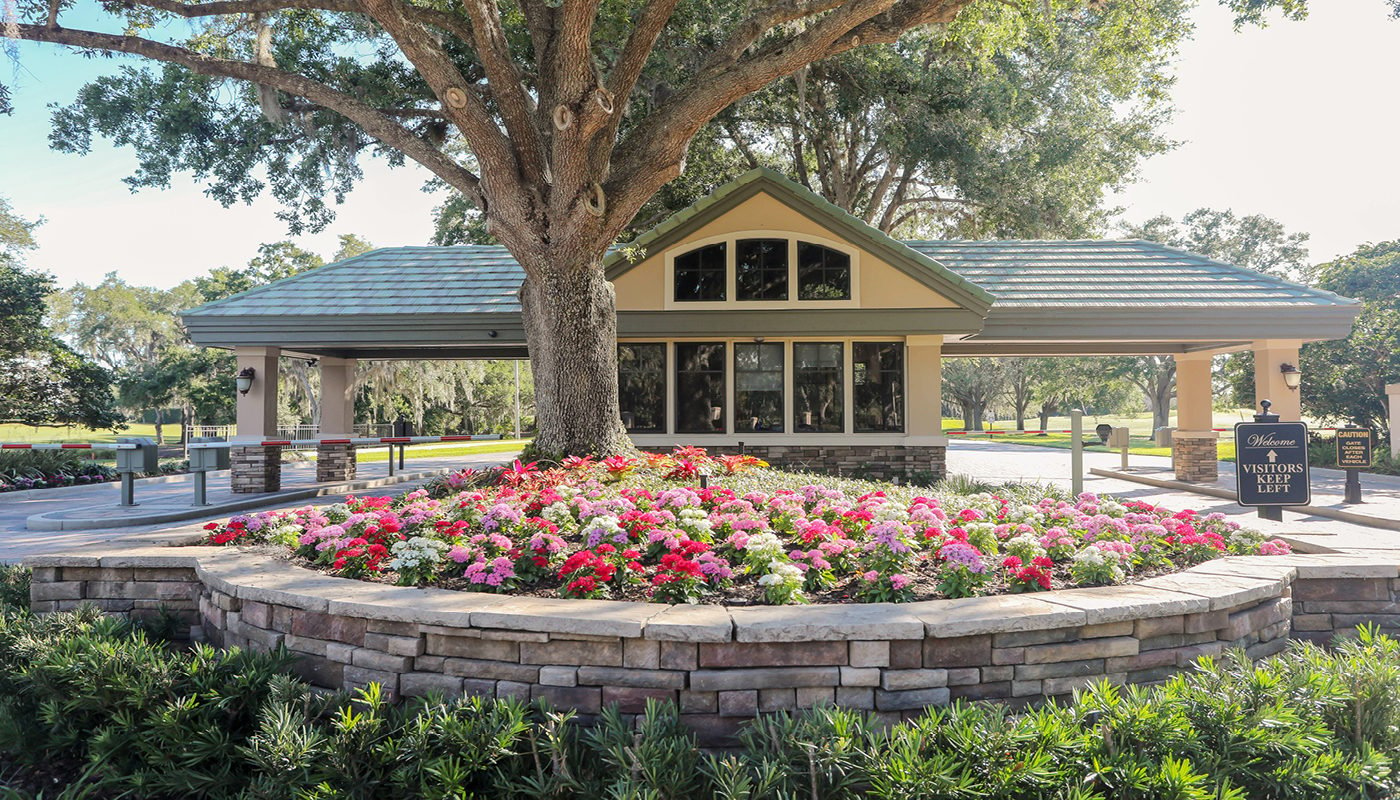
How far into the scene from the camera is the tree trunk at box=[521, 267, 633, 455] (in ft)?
23.0

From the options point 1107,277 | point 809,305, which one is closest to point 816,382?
point 809,305

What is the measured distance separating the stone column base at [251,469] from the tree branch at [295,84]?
6.05 metres

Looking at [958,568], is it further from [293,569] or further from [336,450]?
[336,450]

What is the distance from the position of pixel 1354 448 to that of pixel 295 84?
13258 mm

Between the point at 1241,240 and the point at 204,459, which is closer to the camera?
the point at 204,459

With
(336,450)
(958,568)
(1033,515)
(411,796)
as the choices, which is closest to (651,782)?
(411,796)

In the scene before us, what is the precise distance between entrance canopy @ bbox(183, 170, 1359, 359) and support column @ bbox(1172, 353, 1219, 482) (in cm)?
163

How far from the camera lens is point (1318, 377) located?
18.9 m

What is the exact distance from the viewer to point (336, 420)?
45.4ft

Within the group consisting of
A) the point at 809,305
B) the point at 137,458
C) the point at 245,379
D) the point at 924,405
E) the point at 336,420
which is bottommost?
the point at 137,458

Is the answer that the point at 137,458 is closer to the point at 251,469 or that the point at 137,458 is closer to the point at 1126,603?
the point at 251,469

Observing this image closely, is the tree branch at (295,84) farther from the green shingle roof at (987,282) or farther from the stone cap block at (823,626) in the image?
the stone cap block at (823,626)

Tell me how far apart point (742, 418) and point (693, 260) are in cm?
252

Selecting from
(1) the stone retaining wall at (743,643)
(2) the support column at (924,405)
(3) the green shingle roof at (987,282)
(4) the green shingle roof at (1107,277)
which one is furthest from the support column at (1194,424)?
(1) the stone retaining wall at (743,643)
